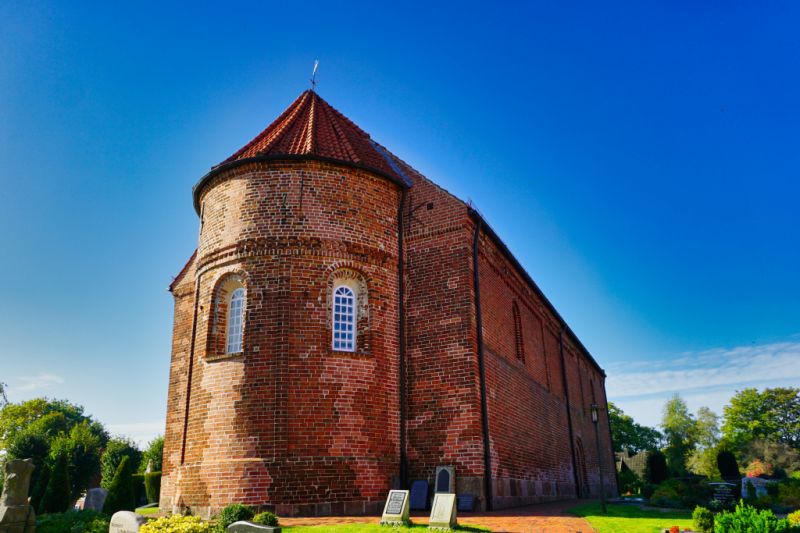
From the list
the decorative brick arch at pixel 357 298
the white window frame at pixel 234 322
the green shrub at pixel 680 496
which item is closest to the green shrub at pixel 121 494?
the white window frame at pixel 234 322

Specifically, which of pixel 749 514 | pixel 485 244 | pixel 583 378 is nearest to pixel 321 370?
pixel 485 244

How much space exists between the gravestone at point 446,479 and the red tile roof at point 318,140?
7.81 meters

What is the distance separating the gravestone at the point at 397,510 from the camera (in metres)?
9.86

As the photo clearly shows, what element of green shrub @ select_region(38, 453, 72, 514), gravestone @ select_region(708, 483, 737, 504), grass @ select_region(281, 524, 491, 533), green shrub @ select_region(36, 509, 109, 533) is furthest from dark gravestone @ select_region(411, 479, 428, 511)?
green shrub @ select_region(38, 453, 72, 514)

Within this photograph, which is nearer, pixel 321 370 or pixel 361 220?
pixel 321 370

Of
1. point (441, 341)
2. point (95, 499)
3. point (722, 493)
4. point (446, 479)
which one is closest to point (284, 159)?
point (441, 341)

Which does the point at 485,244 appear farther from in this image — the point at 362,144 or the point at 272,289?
the point at 272,289

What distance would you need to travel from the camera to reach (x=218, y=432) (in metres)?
12.4

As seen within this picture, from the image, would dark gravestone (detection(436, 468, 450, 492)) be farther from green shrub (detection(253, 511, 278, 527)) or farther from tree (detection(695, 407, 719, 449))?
tree (detection(695, 407, 719, 449))

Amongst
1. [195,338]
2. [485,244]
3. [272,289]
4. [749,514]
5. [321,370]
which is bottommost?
[749,514]

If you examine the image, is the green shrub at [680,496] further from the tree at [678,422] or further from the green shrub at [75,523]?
the tree at [678,422]

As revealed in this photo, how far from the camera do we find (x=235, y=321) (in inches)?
546

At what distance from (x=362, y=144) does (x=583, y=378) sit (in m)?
22.1

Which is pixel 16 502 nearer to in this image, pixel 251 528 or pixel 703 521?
pixel 251 528
